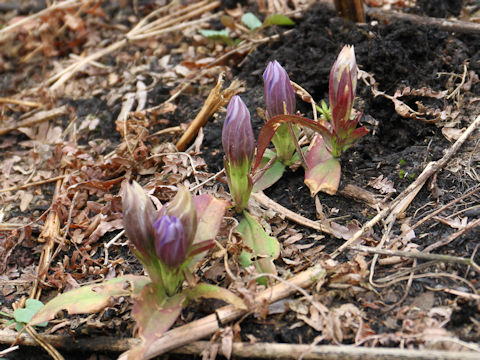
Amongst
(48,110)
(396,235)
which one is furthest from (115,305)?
(48,110)

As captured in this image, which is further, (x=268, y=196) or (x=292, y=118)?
(x=268, y=196)

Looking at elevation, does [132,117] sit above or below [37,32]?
below

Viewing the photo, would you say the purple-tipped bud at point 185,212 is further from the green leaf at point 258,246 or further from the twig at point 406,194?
the twig at point 406,194

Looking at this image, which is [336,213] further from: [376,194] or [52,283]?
[52,283]

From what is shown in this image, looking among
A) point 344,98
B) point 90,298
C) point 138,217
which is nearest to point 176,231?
point 138,217

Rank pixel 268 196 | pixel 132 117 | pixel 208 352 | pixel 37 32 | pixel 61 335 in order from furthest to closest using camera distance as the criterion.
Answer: pixel 37 32
pixel 132 117
pixel 268 196
pixel 61 335
pixel 208 352

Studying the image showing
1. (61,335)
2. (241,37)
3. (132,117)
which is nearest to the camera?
(61,335)

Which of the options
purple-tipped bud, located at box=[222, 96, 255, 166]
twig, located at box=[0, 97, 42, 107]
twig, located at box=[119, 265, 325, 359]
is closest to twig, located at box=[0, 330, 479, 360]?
twig, located at box=[119, 265, 325, 359]

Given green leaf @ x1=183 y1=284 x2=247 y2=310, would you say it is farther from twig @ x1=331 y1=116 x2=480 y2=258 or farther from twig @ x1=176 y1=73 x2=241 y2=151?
twig @ x1=176 y1=73 x2=241 y2=151

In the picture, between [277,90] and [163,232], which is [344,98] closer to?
[277,90]
